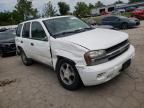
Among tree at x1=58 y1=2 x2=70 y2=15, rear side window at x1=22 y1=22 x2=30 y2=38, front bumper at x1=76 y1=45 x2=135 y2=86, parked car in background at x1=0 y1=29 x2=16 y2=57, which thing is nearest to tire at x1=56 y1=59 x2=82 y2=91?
front bumper at x1=76 y1=45 x2=135 y2=86

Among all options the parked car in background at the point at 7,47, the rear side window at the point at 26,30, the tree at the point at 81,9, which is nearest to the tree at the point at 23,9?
the tree at the point at 81,9

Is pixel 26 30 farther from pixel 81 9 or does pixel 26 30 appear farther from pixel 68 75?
pixel 81 9

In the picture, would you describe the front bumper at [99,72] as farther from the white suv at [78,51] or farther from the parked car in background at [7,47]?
the parked car in background at [7,47]

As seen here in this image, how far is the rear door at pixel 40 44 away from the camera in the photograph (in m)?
→ 4.90

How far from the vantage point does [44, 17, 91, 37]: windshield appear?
16.0 ft

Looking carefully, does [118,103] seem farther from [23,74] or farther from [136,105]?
[23,74]

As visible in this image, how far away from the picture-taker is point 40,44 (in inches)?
203

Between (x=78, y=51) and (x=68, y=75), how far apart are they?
823mm

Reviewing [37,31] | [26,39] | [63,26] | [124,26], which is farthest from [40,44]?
[124,26]

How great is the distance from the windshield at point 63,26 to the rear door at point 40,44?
226 mm

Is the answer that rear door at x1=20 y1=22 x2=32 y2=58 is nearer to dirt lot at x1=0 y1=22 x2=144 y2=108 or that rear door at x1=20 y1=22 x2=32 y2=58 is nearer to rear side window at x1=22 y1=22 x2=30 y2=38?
rear side window at x1=22 y1=22 x2=30 y2=38

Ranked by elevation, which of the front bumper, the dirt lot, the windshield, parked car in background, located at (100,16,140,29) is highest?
the windshield

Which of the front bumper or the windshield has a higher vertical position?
the windshield

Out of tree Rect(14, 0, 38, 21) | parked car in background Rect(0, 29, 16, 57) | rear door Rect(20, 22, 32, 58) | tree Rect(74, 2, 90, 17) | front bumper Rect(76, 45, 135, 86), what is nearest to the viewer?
front bumper Rect(76, 45, 135, 86)
